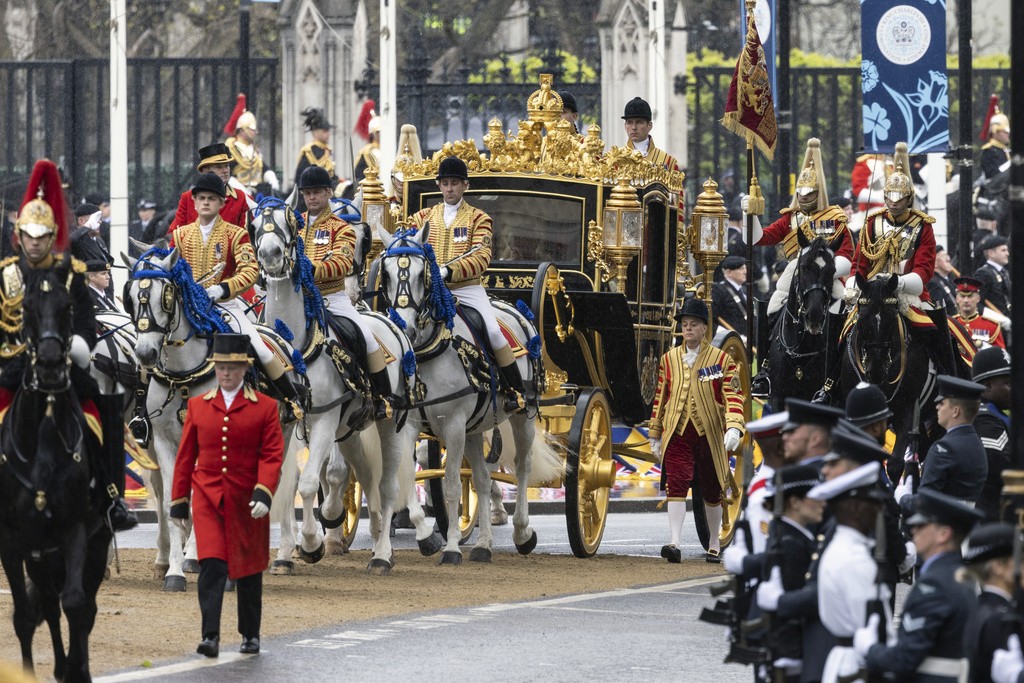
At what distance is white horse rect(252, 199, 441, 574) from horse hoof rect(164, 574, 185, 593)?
1.08 meters

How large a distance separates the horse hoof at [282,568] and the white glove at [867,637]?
8.01 metres

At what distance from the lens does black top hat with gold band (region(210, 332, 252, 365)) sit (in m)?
11.4

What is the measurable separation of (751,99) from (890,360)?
282cm

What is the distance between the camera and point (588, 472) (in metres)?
16.5

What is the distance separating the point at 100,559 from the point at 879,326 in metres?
6.99

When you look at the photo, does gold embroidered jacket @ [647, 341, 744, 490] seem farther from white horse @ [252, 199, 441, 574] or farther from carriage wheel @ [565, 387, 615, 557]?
white horse @ [252, 199, 441, 574]

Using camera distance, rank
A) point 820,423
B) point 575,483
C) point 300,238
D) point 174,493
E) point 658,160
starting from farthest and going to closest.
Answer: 1. point 658,160
2. point 575,483
3. point 300,238
4. point 174,493
5. point 820,423

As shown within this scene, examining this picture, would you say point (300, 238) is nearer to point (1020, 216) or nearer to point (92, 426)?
point (92, 426)

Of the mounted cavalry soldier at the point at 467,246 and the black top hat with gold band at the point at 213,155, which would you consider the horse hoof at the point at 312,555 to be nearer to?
the mounted cavalry soldier at the point at 467,246

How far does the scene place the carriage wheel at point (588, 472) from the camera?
53.3 feet

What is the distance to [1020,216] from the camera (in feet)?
24.9

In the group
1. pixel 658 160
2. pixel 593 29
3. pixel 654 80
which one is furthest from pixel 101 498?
pixel 593 29

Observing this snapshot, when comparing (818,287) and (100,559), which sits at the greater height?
(818,287)

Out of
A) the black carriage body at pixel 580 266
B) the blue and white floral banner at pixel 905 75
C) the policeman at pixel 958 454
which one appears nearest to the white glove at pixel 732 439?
the black carriage body at pixel 580 266
